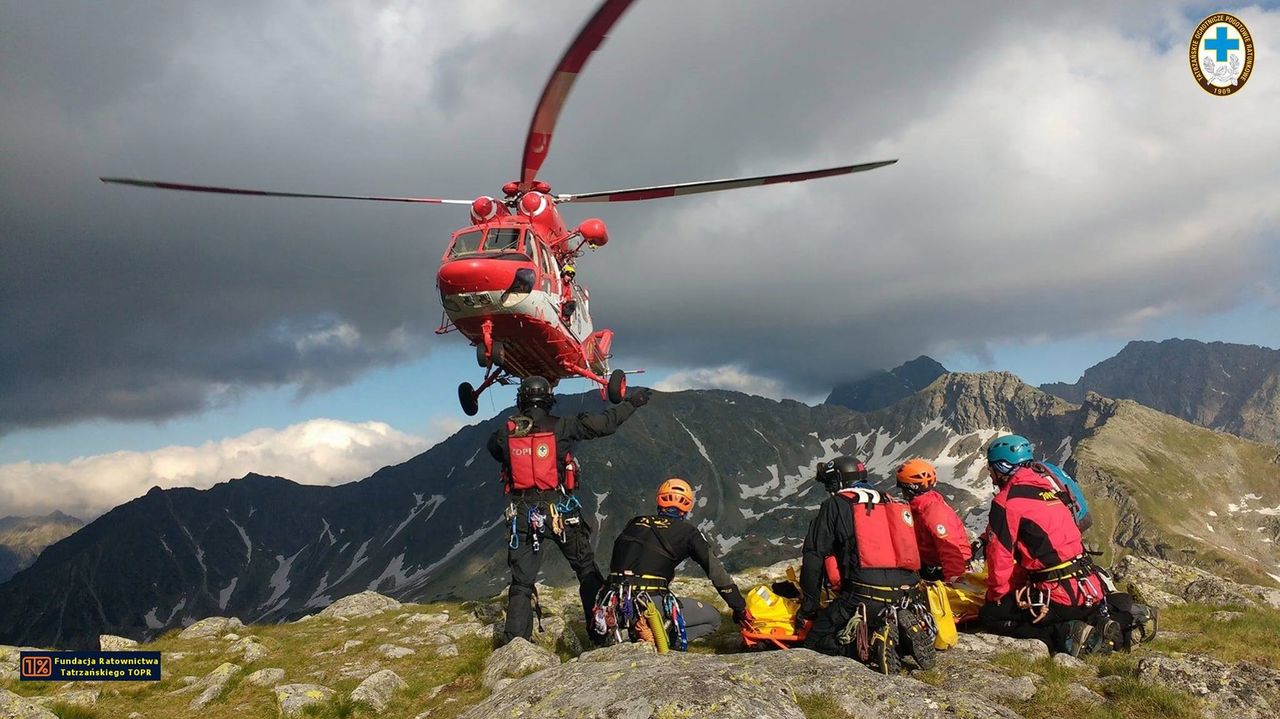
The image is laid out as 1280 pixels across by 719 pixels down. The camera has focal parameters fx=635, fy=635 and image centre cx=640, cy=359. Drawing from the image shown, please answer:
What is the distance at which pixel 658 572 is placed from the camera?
11.0m

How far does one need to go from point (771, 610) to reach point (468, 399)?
12964mm

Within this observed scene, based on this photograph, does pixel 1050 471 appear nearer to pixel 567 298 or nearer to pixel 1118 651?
pixel 1118 651

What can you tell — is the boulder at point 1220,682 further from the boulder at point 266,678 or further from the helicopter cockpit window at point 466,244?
the helicopter cockpit window at point 466,244

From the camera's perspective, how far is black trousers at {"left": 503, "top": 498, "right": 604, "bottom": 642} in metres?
12.5

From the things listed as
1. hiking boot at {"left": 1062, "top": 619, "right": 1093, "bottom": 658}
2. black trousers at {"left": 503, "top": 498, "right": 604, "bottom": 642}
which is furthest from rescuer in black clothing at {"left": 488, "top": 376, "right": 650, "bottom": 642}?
hiking boot at {"left": 1062, "top": 619, "right": 1093, "bottom": 658}

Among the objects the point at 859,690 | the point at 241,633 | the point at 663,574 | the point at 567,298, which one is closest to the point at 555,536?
the point at 663,574

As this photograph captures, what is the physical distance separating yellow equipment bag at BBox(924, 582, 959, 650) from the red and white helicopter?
10.5 metres

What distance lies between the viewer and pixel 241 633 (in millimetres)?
18453

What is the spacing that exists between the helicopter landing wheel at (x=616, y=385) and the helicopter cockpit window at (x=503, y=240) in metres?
6.12

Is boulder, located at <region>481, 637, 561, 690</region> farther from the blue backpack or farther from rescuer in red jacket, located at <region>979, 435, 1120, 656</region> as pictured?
the blue backpack

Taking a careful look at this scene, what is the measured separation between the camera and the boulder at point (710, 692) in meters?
5.46

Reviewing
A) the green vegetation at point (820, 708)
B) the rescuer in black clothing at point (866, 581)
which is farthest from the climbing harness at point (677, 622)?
the green vegetation at point (820, 708)

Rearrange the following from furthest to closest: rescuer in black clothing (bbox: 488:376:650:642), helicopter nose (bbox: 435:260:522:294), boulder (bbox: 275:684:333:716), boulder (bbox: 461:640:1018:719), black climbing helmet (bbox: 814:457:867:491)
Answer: helicopter nose (bbox: 435:260:522:294), rescuer in black clothing (bbox: 488:376:650:642), black climbing helmet (bbox: 814:457:867:491), boulder (bbox: 275:684:333:716), boulder (bbox: 461:640:1018:719)

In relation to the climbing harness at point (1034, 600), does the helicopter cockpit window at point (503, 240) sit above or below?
above
